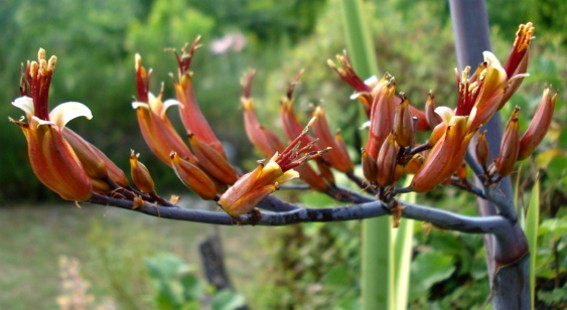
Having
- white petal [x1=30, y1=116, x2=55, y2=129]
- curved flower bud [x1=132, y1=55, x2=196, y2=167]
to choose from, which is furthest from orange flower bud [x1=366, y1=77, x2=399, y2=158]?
white petal [x1=30, y1=116, x2=55, y2=129]

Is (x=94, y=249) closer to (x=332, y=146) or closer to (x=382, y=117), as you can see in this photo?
(x=332, y=146)

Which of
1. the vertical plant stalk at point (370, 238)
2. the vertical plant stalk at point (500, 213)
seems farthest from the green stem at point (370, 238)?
the vertical plant stalk at point (500, 213)

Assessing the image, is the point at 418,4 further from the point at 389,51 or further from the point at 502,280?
the point at 502,280

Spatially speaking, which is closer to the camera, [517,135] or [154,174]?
[517,135]

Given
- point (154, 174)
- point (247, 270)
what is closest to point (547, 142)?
point (247, 270)

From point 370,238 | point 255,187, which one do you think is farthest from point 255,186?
point 370,238

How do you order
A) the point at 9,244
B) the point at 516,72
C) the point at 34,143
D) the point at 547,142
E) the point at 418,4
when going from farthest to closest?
the point at 9,244, the point at 418,4, the point at 547,142, the point at 516,72, the point at 34,143

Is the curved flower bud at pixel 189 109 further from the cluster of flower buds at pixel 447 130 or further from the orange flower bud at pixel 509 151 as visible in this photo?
the orange flower bud at pixel 509 151
